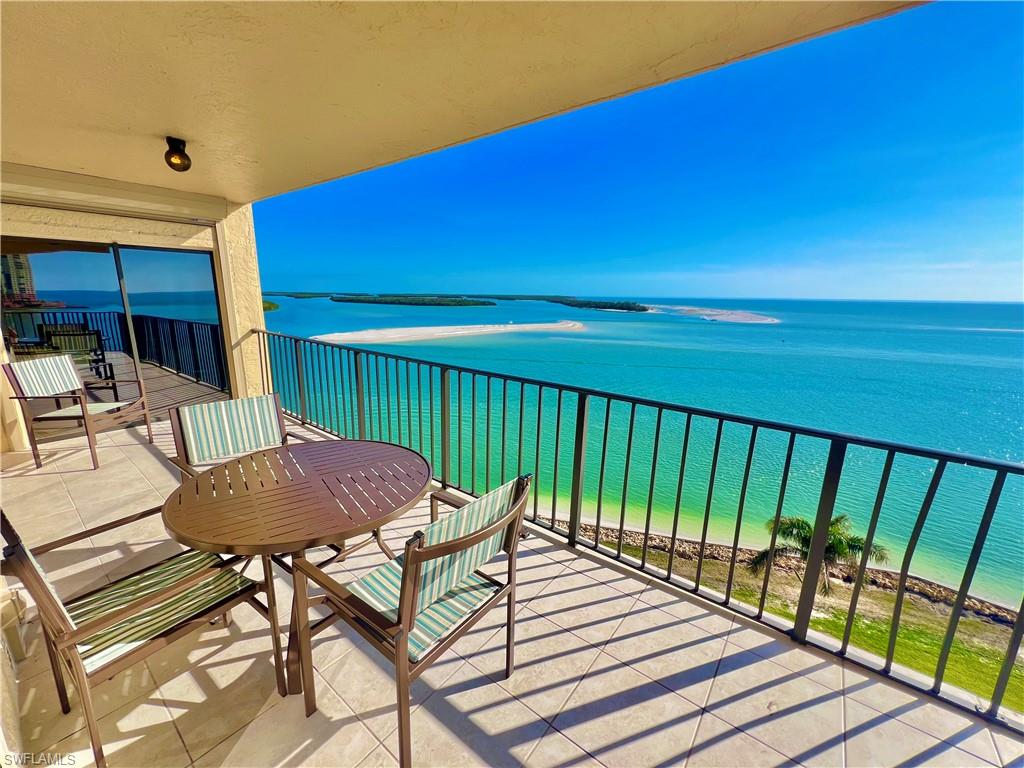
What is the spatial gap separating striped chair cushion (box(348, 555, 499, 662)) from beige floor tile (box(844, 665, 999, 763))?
1543mm

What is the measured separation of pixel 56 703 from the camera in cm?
147

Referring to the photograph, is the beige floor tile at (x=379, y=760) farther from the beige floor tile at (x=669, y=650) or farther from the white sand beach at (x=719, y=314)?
the white sand beach at (x=719, y=314)

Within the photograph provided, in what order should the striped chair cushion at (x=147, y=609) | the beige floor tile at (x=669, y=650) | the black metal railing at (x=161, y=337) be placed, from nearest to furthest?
the striped chair cushion at (x=147, y=609) < the beige floor tile at (x=669, y=650) < the black metal railing at (x=161, y=337)

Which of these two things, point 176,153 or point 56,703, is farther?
point 176,153

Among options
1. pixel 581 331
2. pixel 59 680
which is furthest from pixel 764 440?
pixel 581 331

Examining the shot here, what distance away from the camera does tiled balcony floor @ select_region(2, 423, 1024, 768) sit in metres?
1.34

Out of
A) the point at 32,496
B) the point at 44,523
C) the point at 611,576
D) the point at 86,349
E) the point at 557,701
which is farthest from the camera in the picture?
the point at 86,349

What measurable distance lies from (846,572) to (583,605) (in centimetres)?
729

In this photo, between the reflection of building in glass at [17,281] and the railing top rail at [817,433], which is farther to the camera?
the reflection of building in glass at [17,281]

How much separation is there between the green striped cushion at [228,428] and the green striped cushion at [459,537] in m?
1.81

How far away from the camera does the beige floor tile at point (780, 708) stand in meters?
1.38

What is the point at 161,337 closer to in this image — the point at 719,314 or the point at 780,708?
the point at 780,708

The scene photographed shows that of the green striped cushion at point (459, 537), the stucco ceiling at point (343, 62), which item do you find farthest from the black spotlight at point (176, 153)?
the green striped cushion at point (459, 537)

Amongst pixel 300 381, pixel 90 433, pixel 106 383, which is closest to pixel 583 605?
pixel 300 381
